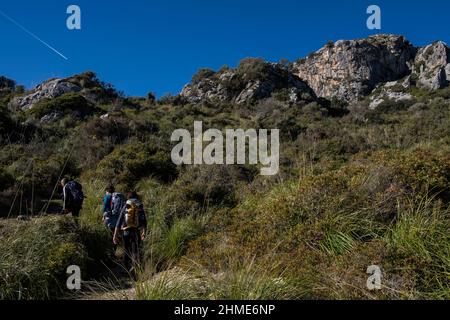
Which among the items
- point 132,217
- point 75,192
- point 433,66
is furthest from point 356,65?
point 132,217

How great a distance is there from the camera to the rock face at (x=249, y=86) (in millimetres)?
40594

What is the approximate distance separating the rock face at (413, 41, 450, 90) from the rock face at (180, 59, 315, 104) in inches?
926

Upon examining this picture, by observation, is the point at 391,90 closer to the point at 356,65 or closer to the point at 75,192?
the point at 356,65

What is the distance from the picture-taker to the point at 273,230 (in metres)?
6.51

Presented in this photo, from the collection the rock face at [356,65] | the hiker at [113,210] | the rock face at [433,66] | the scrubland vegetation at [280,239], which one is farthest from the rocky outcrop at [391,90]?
the hiker at [113,210]

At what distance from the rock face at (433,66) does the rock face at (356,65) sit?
2317 mm

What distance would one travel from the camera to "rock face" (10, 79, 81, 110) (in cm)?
3019

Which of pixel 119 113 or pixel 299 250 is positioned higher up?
pixel 119 113

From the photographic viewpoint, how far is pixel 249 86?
137 ft

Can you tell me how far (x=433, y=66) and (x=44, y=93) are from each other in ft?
198

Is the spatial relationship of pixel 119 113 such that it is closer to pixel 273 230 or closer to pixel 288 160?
pixel 288 160

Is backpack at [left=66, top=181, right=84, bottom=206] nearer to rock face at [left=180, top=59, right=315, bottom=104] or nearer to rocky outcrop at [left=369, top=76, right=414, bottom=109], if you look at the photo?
rock face at [left=180, top=59, right=315, bottom=104]

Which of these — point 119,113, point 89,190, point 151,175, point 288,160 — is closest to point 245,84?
point 119,113
